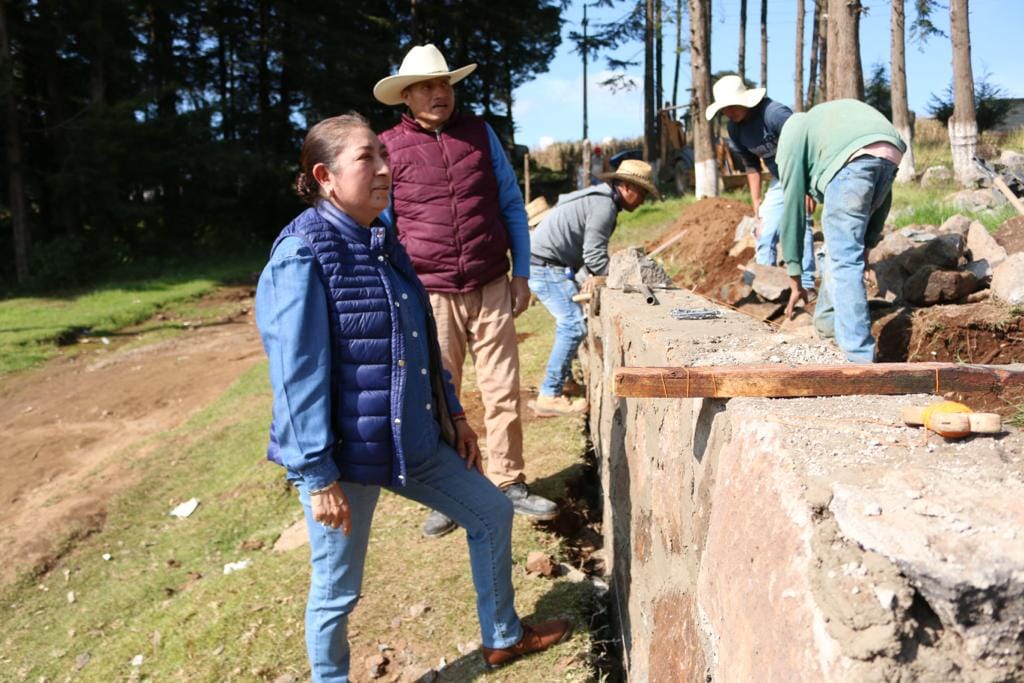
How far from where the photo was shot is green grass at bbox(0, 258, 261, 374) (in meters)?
10.4

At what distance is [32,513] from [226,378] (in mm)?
3296

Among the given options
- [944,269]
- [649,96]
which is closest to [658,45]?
[649,96]

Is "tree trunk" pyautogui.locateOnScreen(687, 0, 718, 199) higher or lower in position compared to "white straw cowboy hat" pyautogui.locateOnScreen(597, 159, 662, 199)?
higher

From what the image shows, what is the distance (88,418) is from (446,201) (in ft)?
19.8

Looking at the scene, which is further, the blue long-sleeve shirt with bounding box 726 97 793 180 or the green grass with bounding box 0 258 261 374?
the green grass with bounding box 0 258 261 374

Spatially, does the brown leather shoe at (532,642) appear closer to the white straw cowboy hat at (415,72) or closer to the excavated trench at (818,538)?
the excavated trench at (818,538)

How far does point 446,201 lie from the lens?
140 inches

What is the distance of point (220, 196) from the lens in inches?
776

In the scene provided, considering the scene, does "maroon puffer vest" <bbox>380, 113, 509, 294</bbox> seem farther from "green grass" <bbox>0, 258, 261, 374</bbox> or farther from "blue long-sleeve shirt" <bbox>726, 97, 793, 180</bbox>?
"green grass" <bbox>0, 258, 261, 374</bbox>

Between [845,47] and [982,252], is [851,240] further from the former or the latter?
[845,47]

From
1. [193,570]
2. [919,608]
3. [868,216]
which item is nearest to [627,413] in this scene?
[868,216]

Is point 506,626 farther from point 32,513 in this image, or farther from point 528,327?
point 528,327

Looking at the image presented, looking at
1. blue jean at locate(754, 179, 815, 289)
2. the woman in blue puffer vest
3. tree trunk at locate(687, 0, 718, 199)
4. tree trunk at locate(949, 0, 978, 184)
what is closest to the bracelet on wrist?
the woman in blue puffer vest

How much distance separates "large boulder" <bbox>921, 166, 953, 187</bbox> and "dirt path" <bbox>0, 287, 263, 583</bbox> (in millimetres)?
9910
